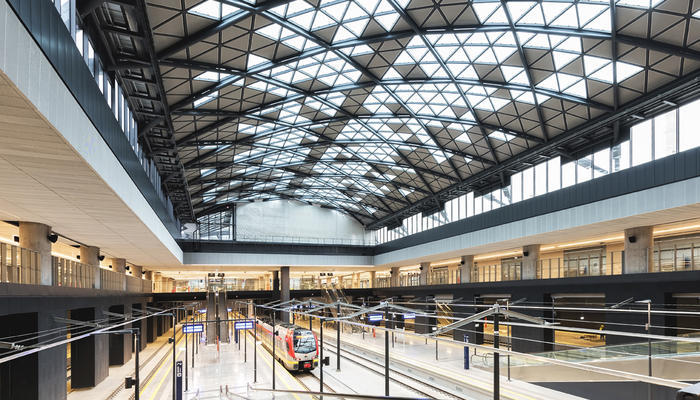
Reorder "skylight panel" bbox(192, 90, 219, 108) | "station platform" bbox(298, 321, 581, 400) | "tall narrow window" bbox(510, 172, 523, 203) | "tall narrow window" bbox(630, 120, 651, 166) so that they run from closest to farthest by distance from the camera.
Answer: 1. "station platform" bbox(298, 321, 581, 400)
2. "tall narrow window" bbox(630, 120, 651, 166)
3. "skylight panel" bbox(192, 90, 219, 108)
4. "tall narrow window" bbox(510, 172, 523, 203)

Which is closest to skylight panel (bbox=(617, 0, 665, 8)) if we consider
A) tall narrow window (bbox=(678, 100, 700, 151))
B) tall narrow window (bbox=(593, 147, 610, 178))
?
tall narrow window (bbox=(678, 100, 700, 151))

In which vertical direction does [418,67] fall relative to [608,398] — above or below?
above

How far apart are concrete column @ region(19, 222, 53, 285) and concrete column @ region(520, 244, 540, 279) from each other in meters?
32.9

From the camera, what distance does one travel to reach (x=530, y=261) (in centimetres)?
3775

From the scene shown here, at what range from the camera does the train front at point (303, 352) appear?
104 feet

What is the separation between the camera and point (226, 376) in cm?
3077

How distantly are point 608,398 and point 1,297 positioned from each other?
24.5 metres

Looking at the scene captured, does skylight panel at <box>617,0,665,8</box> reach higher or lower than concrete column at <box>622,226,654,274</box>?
higher

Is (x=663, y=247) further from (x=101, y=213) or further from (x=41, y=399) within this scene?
(x=41, y=399)

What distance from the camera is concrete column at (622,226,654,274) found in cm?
2786

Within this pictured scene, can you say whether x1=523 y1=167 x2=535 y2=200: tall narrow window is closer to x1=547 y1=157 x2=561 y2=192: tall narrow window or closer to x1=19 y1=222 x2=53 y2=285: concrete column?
x1=547 y1=157 x2=561 y2=192: tall narrow window

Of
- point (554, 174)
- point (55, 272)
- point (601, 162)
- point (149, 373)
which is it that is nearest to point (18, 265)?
point (55, 272)

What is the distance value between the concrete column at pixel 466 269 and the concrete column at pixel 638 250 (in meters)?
17.0

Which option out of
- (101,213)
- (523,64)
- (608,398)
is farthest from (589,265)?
(101,213)
